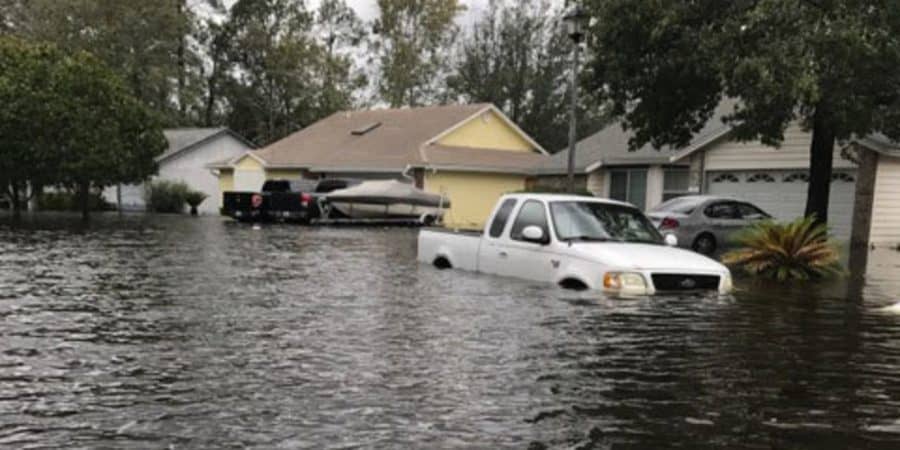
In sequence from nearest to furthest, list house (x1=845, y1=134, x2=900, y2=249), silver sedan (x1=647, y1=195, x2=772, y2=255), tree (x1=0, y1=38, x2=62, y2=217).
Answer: silver sedan (x1=647, y1=195, x2=772, y2=255) < house (x1=845, y1=134, x2=900, y2=249) < tree (x1=0, y1=38, x2=62, y2=217)

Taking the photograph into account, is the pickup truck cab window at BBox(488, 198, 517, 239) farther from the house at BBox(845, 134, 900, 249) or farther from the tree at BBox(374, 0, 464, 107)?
the tree at BBox(374, 0, 464, 107)

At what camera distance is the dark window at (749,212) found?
20.4m

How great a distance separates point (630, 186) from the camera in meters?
28.6

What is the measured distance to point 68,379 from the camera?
6.02m

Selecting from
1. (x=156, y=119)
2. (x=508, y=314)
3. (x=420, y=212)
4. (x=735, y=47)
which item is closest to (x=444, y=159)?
(x=420, y=212)

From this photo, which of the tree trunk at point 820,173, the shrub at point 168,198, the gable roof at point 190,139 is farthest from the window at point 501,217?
the gable roof at point 190,139

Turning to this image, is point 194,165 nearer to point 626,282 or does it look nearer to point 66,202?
point 66,202

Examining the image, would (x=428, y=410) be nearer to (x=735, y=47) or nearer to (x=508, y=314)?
(x=508, y=314)

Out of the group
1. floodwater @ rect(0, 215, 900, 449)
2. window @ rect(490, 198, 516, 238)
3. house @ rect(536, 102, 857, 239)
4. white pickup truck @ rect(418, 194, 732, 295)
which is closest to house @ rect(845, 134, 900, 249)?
house @ rect(536, 102, 857, 239)

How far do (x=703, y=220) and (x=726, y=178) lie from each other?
6640 millimetres

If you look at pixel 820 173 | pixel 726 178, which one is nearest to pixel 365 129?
pixel 726 178

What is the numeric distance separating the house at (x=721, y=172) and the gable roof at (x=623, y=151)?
32 mm

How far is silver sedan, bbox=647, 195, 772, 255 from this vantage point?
1920 cm

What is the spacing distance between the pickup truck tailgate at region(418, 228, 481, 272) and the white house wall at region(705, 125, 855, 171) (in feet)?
41.2
